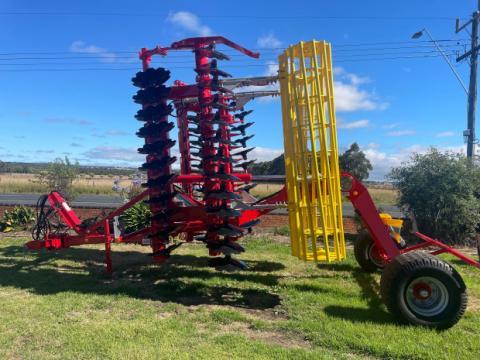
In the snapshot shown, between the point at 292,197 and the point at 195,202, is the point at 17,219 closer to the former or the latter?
the point at 195,202

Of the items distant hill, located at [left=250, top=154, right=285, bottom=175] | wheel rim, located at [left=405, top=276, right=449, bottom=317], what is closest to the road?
distant hill, located at [left=250, top=154, right=285, bottom=175]

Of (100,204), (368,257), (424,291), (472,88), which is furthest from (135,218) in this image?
(472,88)

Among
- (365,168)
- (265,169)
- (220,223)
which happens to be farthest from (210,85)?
(365,168)

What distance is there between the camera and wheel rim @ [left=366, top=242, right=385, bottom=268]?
25.9 feet

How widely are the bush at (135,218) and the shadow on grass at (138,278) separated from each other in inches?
73.0

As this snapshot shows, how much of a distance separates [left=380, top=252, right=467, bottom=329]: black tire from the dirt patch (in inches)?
51.2

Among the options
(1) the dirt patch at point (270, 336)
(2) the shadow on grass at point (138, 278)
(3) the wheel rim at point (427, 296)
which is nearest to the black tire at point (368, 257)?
(2) the shadow on grass at point (138, 278)

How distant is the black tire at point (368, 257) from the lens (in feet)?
25.8

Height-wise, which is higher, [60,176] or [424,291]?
[60,176]

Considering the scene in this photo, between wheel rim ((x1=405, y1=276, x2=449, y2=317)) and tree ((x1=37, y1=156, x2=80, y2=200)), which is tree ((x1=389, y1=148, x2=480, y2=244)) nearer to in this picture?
wheel rim ((x1=405, y1=276, x2=449, y2=317))

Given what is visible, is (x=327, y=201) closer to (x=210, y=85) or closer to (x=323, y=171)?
(x=323, y=171)

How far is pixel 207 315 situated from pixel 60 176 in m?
12.1

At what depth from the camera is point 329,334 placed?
4.78 meters

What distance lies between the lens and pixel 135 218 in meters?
11.9
